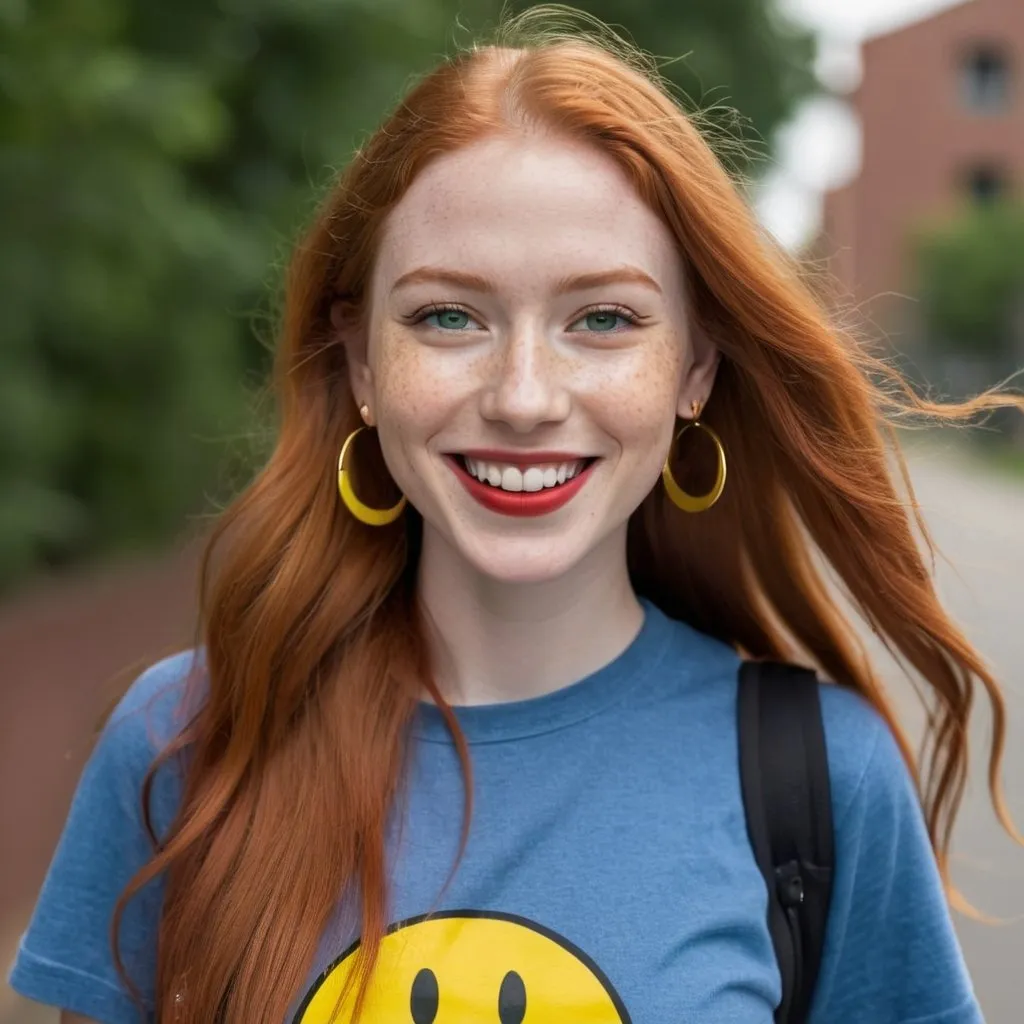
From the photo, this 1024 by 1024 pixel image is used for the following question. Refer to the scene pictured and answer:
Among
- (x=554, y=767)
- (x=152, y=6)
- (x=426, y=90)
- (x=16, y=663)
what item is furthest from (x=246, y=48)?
(x=554, y=767)

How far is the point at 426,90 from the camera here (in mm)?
1682

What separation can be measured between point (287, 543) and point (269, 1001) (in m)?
0.60

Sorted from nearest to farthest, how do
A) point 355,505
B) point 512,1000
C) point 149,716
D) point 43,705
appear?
point 512,1000 < point 149,716 < point 355,505 < point 43,705

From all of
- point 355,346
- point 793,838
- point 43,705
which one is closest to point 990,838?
point 43,705

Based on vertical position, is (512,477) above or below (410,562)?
above

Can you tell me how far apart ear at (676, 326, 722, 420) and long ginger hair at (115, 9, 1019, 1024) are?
0.02 meters

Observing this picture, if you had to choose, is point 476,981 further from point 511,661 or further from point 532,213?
point 532,213

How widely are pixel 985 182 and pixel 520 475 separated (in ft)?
123

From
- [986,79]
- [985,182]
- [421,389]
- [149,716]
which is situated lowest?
[149,716]

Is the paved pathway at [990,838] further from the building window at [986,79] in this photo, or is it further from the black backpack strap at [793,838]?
the building window at [986,79]

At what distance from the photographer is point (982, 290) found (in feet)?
99.1

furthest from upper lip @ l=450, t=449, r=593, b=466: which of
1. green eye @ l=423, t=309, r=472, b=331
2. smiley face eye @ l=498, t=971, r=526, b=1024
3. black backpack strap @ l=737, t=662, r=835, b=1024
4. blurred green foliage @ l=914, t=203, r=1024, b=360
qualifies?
blurred green foliage @ l=914, t=203, r=1024, b=360

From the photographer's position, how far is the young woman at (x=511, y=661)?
5.08ft

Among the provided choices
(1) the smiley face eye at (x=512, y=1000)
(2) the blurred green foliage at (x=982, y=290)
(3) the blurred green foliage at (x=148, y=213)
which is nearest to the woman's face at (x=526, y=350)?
(1) the smiley face eye at (x=512, y=1000)
